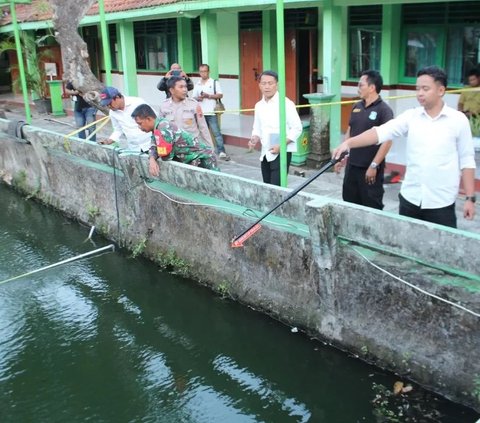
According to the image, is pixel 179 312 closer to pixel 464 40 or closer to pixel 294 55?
pixel 464 40

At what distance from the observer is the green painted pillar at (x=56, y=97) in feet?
49.7

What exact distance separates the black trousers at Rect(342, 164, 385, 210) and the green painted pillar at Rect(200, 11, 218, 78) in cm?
596

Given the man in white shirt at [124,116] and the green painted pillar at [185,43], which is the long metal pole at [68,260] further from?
the green painted pillar at [185,43]

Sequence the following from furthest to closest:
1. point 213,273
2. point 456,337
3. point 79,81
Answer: point 79,81
point 213,273
point 456,337

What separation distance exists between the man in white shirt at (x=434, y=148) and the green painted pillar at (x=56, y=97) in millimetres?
13209

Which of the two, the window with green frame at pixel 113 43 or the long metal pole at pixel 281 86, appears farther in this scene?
the window with green frame at pixel 113 43

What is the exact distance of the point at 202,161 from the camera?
5.80 metres

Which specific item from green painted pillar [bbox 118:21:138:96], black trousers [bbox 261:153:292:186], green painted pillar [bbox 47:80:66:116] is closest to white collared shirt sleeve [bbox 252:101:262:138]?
black trousers [bbox 261:153:292:186]

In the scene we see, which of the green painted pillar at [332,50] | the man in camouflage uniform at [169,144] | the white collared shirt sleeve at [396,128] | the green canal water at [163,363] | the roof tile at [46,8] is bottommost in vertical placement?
the green canal water at [163,363]

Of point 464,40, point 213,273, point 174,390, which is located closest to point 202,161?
point 213,273

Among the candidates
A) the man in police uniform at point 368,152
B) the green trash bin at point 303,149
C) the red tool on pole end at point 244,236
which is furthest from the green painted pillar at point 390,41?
the red tool on pole end at point 244,236

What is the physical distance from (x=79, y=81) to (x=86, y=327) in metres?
6.66

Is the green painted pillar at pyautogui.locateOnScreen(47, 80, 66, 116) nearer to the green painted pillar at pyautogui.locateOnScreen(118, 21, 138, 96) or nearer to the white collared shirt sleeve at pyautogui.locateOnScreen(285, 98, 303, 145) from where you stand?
the green painted pillar at pyautogui.locateOnScreen(118, 21, 138, 96)

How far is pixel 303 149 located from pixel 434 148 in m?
4.65
